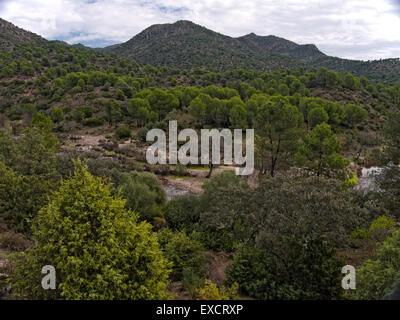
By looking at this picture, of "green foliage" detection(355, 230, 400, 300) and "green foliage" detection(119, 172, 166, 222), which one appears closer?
"green foliage" detection(355, 230, 400, 300)

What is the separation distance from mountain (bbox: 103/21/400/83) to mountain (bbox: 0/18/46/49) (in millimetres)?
36976

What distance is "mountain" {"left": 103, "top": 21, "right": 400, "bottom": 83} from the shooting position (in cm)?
10050

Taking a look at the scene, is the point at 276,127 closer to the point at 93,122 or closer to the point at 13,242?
the point at 13,242

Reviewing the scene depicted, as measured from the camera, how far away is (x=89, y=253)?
7000 millimetres

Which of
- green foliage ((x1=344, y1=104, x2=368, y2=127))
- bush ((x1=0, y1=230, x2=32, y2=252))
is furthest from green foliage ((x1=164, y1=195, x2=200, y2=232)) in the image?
green foliage ((x1=344, y1=104, x2=368, y2=127))

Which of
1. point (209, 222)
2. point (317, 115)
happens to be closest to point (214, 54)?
point (317, 115)

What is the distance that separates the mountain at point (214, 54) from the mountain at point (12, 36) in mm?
36976

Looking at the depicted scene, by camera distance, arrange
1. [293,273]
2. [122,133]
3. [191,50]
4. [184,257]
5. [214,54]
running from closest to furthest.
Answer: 1. [293,273]
2. [184,257]
3. [122,133]
4. [214,54]
5. [191,50]

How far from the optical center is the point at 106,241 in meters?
7.24

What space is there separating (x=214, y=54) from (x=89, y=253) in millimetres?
110441

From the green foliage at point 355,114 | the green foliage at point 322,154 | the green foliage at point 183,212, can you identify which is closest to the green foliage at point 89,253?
the green foliage at point 183,212

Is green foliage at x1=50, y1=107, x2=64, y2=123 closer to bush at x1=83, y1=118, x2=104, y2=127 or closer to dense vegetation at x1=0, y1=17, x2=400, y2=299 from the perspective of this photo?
bush at x1=83, y1=118, x2=104, y2=127
